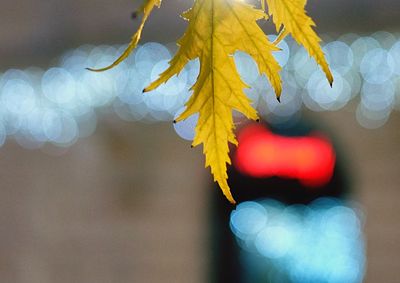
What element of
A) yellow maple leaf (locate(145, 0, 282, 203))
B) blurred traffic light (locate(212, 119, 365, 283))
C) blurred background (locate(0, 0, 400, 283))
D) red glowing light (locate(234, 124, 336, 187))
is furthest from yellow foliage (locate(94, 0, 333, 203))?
red glowing light (locate(234, 124, 336, 187))

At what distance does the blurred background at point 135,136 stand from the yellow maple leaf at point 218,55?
3.40 m

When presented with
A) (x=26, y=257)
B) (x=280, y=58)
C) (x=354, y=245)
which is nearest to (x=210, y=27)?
(x=280, y=58)

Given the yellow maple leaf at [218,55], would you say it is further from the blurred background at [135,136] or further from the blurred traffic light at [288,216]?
the blurred traffic light at [288,216]

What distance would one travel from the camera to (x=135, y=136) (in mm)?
4523

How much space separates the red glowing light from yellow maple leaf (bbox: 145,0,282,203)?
3.89 metres

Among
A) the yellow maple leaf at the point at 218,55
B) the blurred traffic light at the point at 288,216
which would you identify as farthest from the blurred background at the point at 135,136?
the yellow maple leaf at the point at 218,55

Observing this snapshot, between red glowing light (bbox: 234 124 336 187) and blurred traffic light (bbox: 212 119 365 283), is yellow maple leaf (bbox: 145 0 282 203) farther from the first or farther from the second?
red glowing light (bbox: 234 124 336 187)

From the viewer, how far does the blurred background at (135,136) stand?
4145mm

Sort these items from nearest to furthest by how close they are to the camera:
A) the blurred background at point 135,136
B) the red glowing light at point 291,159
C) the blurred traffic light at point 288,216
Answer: the blurred background at point 135,136 < the blurred traffic light at point 288,216 < the red glowing light at point 291,159

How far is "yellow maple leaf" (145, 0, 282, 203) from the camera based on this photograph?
629mm

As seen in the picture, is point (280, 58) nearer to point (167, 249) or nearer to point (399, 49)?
point (399, 49)

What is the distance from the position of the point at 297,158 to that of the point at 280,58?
72 cm

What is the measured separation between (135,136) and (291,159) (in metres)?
0.86

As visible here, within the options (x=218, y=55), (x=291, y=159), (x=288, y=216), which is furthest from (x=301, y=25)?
(x=291, y=159)
